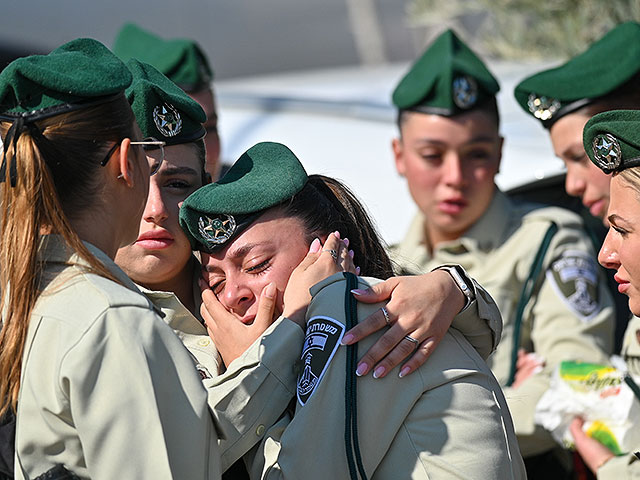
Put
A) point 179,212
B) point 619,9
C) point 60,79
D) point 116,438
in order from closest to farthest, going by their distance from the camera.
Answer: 1. point 116,438
2. point 60,79
3. point 179,212
4. point 619,9

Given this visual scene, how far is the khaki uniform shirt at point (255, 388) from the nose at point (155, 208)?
560mm

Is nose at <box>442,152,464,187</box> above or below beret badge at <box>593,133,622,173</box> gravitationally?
below

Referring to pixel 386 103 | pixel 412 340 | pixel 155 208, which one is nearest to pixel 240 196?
pixel 155 208

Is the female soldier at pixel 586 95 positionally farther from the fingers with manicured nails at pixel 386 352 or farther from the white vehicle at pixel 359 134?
the fingers with manicured nails at pixel 386 352

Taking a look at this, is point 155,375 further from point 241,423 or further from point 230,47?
point 230,47

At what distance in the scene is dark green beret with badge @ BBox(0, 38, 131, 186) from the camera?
1979mm

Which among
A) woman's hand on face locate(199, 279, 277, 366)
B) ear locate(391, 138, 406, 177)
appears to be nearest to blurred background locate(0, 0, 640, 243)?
ear locate(391, 138, 406, 177)

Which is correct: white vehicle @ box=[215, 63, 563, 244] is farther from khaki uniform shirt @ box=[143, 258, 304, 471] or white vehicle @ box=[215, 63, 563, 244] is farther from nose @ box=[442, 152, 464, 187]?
khaki uniform shirt @ box=[143, 258, 304, 471]

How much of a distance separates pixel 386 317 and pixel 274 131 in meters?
2.84

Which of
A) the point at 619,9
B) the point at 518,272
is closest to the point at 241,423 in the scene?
the point at 518,272

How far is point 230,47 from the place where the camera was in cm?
1556

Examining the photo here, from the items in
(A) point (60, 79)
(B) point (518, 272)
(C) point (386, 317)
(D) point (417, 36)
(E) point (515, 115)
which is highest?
(A) point (60, 79)

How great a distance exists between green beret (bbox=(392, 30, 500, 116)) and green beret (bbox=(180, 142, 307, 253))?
1683 mm

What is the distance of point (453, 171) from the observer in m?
4.01
